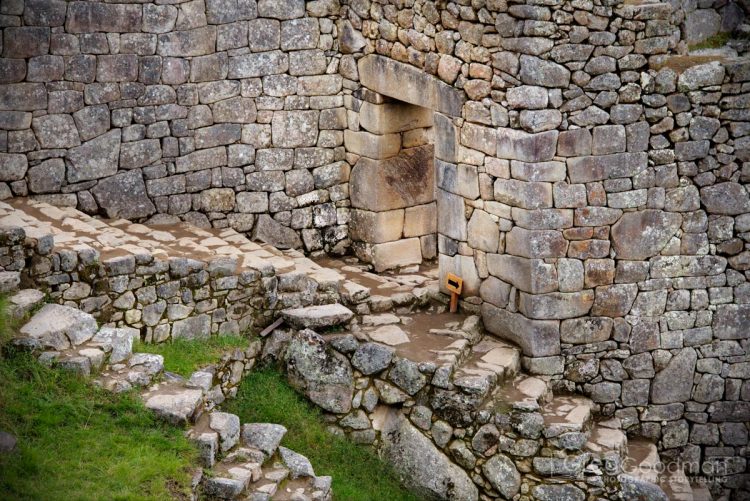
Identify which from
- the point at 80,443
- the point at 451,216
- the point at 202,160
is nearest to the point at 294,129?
the point at 202,160

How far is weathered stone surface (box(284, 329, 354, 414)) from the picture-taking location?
398 inches

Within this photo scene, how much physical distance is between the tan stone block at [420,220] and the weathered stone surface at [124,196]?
8.55 feet

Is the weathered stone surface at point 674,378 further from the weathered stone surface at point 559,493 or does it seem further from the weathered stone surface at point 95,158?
the weathered stone surface at point 95,158

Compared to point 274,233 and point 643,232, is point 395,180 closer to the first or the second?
point 274,233

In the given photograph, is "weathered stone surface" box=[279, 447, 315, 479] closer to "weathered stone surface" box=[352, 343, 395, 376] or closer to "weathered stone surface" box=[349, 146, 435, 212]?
"weathered stone surface" box=[352, 343, 395, 376]

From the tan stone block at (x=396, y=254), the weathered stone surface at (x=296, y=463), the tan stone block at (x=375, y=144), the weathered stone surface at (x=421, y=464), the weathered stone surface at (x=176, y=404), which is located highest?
the tan stone block at (x=375, y=144)

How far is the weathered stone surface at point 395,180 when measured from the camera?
11648 millimetres

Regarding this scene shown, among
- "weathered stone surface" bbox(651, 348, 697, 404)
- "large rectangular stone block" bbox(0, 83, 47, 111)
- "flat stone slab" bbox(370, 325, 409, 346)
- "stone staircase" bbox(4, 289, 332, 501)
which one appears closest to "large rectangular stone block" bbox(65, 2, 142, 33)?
"large rectangular stone block" bbox(0, 83, 47, 111)

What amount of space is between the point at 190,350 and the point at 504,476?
2872mm

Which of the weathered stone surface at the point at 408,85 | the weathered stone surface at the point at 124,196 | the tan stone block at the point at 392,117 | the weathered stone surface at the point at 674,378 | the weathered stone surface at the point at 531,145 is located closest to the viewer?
the weathered stone surface at the point at 531,145

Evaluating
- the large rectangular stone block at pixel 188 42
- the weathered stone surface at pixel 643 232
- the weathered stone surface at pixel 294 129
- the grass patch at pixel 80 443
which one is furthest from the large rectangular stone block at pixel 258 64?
the grass patch at pixel 80 443

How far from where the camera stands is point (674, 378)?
1023cm

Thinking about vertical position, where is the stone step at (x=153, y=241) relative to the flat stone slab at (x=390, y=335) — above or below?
above

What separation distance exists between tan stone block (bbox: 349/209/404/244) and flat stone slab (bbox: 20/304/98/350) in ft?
11.4
